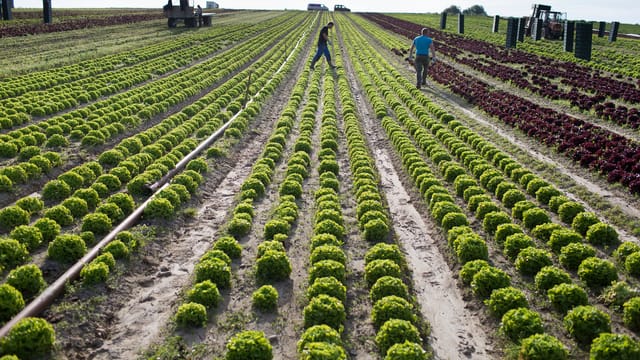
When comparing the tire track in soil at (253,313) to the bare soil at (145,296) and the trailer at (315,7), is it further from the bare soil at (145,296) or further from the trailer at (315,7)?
the trailer at (315,7)

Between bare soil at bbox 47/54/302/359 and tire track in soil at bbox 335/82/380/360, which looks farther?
tire track in soil at bbox 335/82/380/360

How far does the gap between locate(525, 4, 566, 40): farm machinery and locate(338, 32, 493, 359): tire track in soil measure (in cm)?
5540

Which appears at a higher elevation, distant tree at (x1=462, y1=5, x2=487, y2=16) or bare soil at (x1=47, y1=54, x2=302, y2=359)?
distant tree at (x1=462, y1=5, x2=487, y2=16)

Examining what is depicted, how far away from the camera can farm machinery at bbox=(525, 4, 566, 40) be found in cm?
6200

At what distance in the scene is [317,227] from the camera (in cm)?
1159

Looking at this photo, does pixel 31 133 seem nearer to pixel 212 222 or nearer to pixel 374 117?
pixel 212 222

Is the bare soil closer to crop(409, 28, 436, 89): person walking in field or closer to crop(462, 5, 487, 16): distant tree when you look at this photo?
crop(409, 28, 436, 89): person walking in field

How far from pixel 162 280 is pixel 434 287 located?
16.8 ft

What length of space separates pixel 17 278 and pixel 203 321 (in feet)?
10.7

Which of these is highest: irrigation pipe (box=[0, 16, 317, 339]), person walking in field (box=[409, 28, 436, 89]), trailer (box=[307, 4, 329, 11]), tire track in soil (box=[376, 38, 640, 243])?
trailer (box=[307, 4, 329, 11])

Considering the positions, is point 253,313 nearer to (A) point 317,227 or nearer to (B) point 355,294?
(B) point 355,294

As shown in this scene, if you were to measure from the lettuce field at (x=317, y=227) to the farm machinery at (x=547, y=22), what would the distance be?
3995 centimetres

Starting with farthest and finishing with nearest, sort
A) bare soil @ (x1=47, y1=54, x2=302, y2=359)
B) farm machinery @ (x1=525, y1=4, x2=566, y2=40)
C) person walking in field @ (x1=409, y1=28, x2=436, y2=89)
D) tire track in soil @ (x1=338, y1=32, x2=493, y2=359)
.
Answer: farm machinery @ (x1=525, y1=4, x2=566, y2=40) < person walking in field @ (x1=409, y1=28, x2=436, y2=89) < tire track in soil @ (x1=338, y1=32, x2=493, y2=359) < bare soil @ (x1=47, y1=54, x2=302, y2=359)

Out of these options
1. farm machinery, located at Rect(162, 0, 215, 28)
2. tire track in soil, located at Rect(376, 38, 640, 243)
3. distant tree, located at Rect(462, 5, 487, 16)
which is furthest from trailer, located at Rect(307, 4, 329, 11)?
tire track in soil, located at Rect(376, 38, 640, 243)
